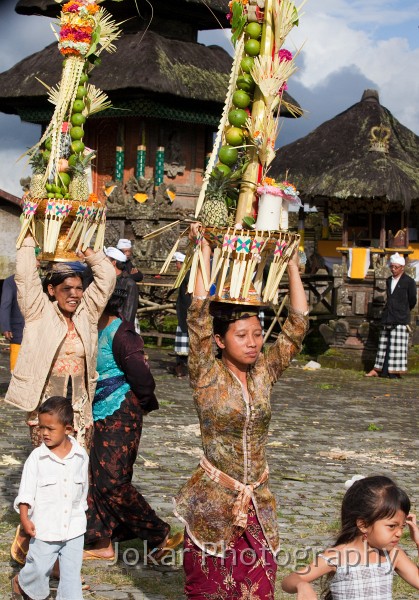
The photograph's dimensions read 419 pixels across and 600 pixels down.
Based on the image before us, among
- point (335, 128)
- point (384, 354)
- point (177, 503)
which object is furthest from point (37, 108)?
point (177, 503)

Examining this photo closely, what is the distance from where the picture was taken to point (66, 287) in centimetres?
662

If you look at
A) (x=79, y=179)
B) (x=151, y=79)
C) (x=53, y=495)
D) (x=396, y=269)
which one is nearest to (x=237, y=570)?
(x=53, y=495)

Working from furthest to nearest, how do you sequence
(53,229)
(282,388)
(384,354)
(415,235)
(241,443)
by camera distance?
(415,235)
(384,354)
(282,388)
(53,229)
(241,443)

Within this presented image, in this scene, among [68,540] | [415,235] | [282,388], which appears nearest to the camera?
[68,540]

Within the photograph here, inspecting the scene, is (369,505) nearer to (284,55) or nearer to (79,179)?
(284,55)

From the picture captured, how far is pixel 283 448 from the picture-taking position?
10719 millimetres

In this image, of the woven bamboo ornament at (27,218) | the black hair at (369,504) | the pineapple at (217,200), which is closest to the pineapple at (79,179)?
the woven bamboo ornament at (27,218)

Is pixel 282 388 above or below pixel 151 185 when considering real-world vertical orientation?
below

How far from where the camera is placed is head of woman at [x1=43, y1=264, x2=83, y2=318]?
6594 millimetres

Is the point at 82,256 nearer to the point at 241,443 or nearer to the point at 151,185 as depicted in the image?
the point at 241,443

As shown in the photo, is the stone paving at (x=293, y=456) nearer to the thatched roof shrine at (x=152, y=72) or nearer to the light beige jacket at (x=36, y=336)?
the light beige jacket at (x=36, y=336)

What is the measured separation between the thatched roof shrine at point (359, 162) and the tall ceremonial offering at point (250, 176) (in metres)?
15.6

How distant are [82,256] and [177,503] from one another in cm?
234

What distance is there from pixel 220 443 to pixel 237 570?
24.1 inches
